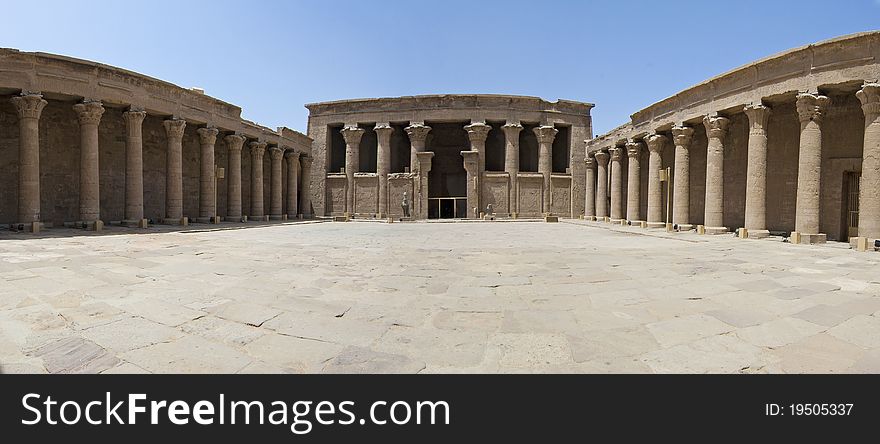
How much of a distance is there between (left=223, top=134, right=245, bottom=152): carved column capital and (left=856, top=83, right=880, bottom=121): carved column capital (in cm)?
2642

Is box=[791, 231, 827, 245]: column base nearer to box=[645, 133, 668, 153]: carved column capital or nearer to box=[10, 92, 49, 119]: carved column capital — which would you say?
box=[645, 133, 668, 153]: carved column capital

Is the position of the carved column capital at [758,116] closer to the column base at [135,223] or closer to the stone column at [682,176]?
the stone column at [682,176]

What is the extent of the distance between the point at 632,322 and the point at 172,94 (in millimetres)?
21283

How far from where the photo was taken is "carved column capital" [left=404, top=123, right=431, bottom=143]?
30.4 metres

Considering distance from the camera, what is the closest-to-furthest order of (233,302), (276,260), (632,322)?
1. (632,322)
2. (233,302)
3. (276,260)

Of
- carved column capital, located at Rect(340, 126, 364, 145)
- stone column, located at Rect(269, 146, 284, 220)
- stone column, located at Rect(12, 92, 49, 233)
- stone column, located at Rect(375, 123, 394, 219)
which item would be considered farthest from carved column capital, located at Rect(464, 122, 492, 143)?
stone column, located at Rect(12, 92, 49, 233)

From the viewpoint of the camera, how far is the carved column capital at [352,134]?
31.5m

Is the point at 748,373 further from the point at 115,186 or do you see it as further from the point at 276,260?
the point at 115,186

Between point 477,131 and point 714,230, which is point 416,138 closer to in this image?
point 477,131

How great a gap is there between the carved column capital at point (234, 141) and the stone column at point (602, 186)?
74.2ft

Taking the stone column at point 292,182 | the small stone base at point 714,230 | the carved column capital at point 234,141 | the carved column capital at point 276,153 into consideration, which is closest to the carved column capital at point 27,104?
the carved column capital at point 234,141
